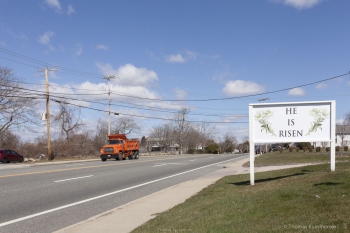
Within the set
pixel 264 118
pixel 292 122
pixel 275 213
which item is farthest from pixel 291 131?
pixel 275 213

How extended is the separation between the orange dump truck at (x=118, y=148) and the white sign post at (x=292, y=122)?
86.0 feet

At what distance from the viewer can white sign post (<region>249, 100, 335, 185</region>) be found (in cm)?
1142

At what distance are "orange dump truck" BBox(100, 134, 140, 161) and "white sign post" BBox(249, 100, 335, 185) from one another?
26226 millimetres

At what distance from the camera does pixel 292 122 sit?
1155cm

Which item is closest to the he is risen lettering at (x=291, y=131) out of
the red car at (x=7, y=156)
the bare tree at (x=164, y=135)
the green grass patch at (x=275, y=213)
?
the green grass patch at (x=275, y=213)

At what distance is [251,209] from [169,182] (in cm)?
957

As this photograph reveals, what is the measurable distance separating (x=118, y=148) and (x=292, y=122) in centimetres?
2694

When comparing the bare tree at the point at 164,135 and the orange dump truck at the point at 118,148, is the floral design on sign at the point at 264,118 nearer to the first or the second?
the orange dump truck at the point at 118,148

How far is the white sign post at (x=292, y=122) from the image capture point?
37.5ft

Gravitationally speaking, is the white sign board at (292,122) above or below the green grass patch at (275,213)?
above

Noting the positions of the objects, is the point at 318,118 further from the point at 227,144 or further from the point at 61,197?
the point at 227,144

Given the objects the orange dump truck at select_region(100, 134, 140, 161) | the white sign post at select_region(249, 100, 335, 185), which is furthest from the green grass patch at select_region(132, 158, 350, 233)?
the orange dump truck at select_region(100, 134, 140, 161)

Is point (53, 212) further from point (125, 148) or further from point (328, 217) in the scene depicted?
point (125, 148)

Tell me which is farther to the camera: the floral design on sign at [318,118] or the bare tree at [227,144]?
the bare tree at [227,144]
